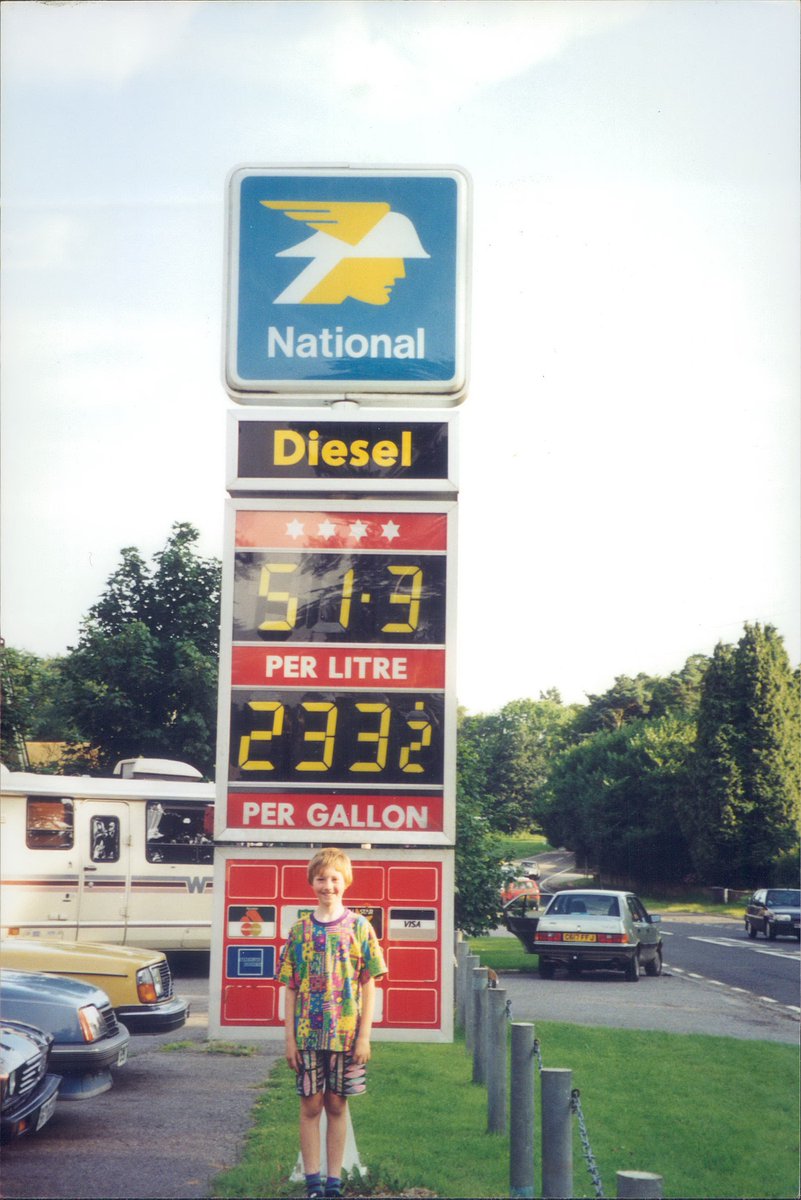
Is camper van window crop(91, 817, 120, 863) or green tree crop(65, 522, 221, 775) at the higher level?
green tree crop(65, 522, 221, 775)

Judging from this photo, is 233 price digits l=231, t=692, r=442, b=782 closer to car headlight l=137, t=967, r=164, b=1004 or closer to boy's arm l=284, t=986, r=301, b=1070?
boy's arm l=284, t=986, r=301, b=1070

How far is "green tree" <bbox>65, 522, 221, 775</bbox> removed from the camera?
1878 cm

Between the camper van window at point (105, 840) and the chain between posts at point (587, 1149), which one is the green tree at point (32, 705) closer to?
the camper van window at point (105, 840)

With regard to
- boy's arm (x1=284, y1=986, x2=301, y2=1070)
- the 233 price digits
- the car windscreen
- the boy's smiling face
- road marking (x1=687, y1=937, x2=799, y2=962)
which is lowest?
road marking (x1=687, y1=937, x2=799, y2=962)

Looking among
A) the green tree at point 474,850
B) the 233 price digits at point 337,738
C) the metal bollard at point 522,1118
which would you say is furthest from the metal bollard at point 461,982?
the 233 price digits at point 337,738

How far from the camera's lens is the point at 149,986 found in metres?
11.3

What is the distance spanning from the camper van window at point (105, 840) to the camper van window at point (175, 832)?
1.86ft

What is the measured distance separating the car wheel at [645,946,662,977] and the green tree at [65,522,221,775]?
Answer: 8693 millimetres

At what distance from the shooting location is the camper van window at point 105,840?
1888cm

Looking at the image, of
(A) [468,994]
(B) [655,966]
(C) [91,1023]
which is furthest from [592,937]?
(C) [91,1023]

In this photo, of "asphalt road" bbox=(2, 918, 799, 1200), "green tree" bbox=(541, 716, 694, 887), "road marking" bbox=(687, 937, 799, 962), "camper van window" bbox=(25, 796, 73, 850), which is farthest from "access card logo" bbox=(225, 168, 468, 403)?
"green tree" bbox=(541, 716, 694, 887)

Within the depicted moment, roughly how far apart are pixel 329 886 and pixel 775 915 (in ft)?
106

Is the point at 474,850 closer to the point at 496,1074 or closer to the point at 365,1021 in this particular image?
the point at 496,1074

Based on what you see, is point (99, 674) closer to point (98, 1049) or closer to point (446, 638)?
point (98, 1049)
